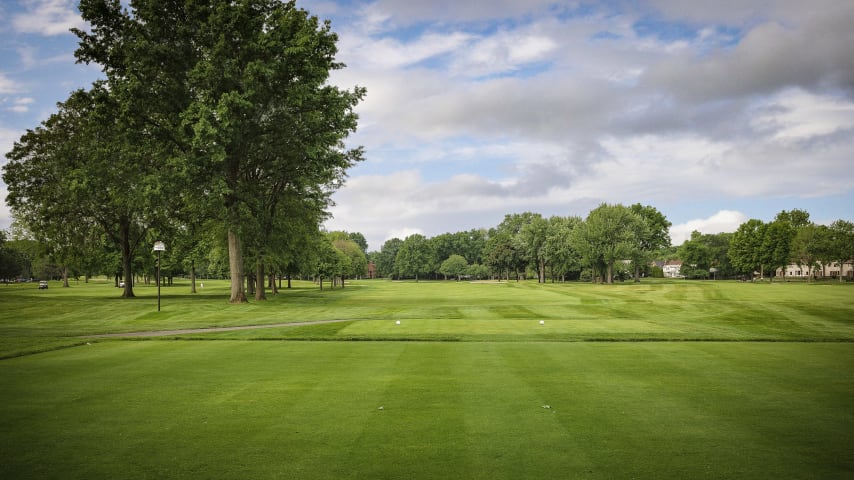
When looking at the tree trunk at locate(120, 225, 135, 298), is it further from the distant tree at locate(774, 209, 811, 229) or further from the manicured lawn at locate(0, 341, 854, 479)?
the distant tree at locate(774, 209, 811, 229)

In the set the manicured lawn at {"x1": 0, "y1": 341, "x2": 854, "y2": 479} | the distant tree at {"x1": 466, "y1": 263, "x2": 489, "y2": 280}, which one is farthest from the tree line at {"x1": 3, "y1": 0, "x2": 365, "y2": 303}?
the distant tree at {"x1": 466, "y1": 263, "x2": 489, "y2": 280}

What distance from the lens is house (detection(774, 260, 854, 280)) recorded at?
120 m

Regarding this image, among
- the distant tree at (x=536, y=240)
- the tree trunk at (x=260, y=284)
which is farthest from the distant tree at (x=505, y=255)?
the tree trunk at (x=260, y=284)

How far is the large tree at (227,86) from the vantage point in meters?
33.6

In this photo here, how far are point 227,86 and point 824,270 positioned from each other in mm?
151029

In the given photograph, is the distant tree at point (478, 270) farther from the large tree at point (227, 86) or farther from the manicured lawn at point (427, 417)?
the manicured lawn at point (427, 417)

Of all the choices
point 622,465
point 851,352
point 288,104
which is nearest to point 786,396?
point 622,465

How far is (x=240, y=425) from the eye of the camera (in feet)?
26.9

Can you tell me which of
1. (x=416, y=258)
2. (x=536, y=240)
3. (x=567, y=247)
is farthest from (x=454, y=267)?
(x=567, y=247)

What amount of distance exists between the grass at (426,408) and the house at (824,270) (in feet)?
415

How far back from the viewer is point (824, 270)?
130 meters

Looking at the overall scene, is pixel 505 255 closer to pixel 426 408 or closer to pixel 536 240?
pixel 536 240

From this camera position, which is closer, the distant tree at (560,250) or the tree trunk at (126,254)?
the tree trunk at (126,254)

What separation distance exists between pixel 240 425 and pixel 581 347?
12.5 m
